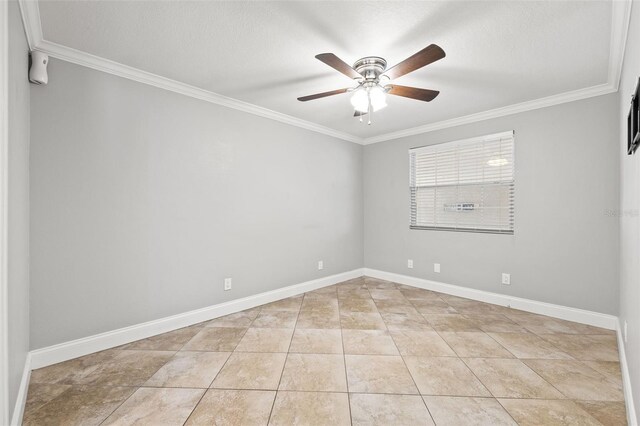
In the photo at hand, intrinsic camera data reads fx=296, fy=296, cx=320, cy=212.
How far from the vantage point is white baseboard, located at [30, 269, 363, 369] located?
222cm

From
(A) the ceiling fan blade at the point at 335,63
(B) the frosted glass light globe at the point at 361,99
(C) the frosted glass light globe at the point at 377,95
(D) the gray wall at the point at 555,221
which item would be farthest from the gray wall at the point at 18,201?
(D) the gray wall at the point at 555,221

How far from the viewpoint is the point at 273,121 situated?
378 centimetres

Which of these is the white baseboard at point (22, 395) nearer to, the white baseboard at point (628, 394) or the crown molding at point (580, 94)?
the white baseboard at point (628, 394)

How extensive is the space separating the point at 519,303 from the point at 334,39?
11.4 ft

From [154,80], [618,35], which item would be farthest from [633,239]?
[154,80]

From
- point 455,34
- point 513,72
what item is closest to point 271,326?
point 455,34

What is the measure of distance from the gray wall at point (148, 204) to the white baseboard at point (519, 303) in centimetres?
169

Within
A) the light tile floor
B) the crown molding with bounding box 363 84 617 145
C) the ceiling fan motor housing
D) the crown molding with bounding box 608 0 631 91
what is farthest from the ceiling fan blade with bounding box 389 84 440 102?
the light tile floor

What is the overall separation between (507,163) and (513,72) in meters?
1.30

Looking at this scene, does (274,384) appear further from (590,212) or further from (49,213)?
(590,212)

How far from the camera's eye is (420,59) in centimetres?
187

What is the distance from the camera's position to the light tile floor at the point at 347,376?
1.70 meters

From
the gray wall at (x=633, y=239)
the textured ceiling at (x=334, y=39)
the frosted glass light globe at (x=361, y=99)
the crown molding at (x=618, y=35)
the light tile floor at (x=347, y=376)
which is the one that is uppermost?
the textured ceiling at (x=334, y=39)

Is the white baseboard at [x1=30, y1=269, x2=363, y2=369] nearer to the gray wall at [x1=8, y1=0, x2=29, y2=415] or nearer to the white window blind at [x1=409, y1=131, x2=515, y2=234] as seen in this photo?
the gray wall at [x1=8, y1=0, x2=29, y2=415]
